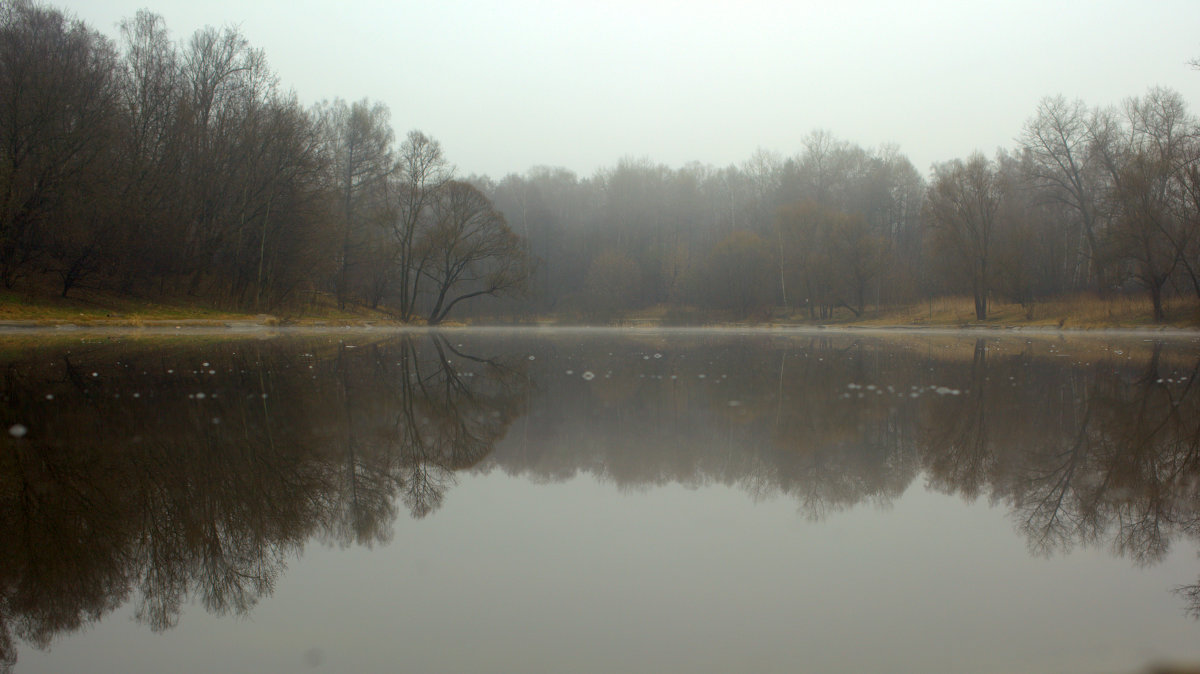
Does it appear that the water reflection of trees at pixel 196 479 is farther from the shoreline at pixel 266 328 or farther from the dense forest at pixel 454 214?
the dense forest at pixel 454 214

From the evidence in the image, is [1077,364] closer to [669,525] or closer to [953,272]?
[669,525]

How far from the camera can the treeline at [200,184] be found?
73.2 feet

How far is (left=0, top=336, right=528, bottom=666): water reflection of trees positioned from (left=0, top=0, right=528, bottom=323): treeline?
18499mm

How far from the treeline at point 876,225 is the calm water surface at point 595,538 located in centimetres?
3186

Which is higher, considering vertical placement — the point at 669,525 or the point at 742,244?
the point at 742,244

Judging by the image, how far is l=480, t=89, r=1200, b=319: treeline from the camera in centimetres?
3145

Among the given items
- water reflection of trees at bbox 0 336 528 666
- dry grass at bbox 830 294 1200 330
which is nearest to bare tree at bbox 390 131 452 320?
dry grass at bbox 830 294 1200 330

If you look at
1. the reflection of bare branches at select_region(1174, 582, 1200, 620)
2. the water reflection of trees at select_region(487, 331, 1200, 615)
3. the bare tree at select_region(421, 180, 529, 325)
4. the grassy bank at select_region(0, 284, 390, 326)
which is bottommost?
the reflection of bare branches at select_region(1174, 582, 1200, 620)

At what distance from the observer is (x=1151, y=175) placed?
30625 mm

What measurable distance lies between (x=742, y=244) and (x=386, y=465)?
149 feet

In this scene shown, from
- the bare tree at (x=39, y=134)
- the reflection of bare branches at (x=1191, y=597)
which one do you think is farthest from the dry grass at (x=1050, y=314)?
the bare tree at (x=39, y=134)

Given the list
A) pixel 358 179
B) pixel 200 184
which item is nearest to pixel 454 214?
pixel 358 179

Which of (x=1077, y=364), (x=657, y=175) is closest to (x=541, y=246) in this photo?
(x=657, y=175)

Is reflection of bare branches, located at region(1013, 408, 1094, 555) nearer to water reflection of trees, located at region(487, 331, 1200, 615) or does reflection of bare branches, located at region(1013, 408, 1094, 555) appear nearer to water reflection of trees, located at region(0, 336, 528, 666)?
water reflection of trees, located at region(487, 331, 1200, 615)
